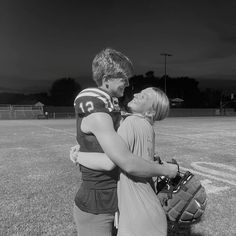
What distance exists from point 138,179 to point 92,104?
552mm

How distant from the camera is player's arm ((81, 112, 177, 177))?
6.10ft

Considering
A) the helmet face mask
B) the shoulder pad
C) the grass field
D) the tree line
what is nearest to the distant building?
the tree line

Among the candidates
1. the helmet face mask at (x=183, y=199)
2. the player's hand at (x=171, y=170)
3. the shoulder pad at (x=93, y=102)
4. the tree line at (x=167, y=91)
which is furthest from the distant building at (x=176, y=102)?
the shoulder pad at (x=93, y=102)

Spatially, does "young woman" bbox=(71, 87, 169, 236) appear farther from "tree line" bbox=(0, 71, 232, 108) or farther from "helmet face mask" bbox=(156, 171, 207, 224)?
"tree line" bbox=(0, 71, 232, 108)

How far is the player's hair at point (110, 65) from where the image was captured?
2.03 meters

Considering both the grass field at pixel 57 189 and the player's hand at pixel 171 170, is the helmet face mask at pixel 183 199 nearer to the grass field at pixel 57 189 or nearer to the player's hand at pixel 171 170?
the player's hand at pixel 171 170

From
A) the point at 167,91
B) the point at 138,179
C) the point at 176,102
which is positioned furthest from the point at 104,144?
the point at 167,91

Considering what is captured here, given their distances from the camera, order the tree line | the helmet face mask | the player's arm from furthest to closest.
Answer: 1. the tree line
2. the helmet face mask
3. the player's arm

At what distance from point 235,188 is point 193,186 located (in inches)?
190

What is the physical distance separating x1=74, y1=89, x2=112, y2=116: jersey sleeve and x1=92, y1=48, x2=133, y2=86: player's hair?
0.16m

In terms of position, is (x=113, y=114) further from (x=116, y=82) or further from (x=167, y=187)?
(x=167, y=187)

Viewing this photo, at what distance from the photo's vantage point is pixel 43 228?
452 centimetres

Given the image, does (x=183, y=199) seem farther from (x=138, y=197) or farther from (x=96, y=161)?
(x=96, y=161)

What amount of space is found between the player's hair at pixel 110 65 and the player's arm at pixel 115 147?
0.29 m
